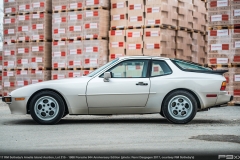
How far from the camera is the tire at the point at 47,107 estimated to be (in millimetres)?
8828

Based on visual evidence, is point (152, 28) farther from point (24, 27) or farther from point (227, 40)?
point (24, 27)

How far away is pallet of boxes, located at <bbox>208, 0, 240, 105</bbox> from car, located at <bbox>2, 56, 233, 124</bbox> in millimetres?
4972

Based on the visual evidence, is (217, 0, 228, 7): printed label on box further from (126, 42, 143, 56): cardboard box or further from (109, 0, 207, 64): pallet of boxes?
(126, 42, 143, 56): cardboard box

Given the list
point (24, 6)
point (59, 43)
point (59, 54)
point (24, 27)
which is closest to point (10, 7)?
point (24, 6)

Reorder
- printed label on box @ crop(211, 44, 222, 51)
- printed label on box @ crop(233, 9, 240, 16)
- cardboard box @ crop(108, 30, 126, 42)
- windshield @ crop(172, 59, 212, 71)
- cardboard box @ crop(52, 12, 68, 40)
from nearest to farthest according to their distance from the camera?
windshield @ crop(172, 59, 212, 71) → printed label on box @ crop(233, 9, 240, 16) → printed label on box @ crop(211, 44, 222, 51) → cardboard box @ crop(108, 30, 126, 42) → cardboard box @ crop(52, 12, 68, 40)

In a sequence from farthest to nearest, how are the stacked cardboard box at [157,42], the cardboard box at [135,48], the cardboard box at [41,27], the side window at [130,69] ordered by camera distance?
the cardboard box at [41,27] < the cardboard box at [135,48] < the stacked cardboard box at [157,42] < the side window at [130,69]

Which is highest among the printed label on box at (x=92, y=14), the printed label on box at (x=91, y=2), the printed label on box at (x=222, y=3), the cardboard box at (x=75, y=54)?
the printed label on box at (x=91, y=2)

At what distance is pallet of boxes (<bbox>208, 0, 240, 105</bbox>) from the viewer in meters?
13.8

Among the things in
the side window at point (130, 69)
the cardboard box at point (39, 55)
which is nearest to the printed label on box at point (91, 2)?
the cardboard box at point (39, 55)

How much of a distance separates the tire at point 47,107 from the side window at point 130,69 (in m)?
1.12

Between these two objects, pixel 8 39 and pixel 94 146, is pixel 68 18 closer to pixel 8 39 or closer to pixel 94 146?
pixel 8 39

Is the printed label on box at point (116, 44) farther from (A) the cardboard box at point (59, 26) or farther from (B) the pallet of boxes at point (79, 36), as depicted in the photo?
(A) the cardboard box at point (59, 26)

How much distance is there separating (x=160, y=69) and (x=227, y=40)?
532 centimetres

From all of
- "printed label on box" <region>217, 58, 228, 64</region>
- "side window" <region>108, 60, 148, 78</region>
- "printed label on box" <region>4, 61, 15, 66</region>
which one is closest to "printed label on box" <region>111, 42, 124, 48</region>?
"printed label on box" <region>217, 58, 228, 64</region>
